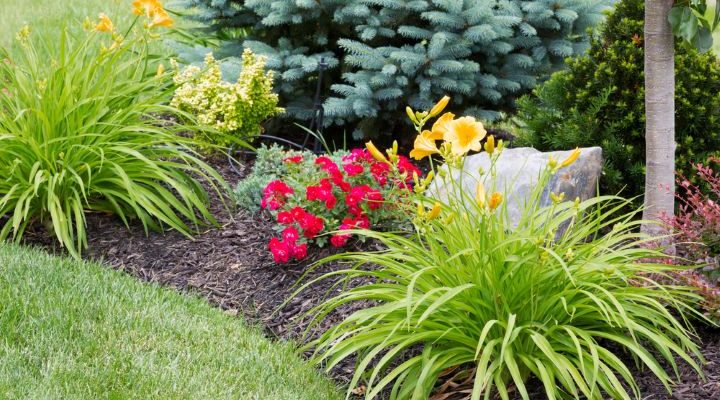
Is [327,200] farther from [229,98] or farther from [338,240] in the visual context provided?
[229,98]

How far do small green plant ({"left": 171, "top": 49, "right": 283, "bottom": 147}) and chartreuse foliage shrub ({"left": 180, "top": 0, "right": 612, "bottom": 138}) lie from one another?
0.34 meters

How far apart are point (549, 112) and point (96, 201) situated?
2734mm

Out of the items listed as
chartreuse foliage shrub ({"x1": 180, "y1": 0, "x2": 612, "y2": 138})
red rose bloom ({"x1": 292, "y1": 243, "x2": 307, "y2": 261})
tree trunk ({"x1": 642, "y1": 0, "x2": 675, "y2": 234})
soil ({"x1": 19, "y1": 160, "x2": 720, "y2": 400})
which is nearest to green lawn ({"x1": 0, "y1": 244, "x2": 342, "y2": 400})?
soil ({"x1": 19, "y1": 160, "x2": 720, "y2": 400})

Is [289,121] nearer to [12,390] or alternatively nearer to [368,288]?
[368,288]

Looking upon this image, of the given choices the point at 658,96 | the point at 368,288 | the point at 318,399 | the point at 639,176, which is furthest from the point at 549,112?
the point at 318,399

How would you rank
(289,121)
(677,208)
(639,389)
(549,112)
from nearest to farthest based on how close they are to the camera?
1. (639,389)
2. (677,208)
3. (549,112)
4. (289,121)

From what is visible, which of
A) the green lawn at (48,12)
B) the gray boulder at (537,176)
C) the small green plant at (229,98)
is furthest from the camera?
the green lawn at (48,12)

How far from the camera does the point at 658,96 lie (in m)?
3.83

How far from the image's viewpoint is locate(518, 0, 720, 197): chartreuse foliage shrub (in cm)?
495

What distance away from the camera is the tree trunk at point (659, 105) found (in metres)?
3.80

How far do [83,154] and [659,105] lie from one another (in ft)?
10.1

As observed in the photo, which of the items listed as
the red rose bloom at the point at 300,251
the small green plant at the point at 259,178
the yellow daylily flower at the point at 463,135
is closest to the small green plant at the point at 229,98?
the small green plant at the point at 259,178

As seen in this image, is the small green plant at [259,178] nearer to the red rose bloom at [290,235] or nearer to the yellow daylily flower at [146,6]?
the red rose bloom at [290,235]

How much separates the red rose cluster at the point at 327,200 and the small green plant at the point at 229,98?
0.96 metres
